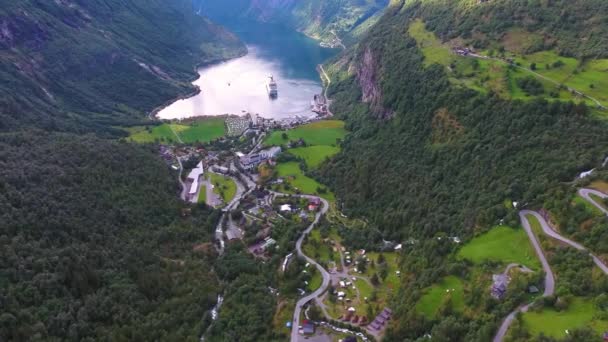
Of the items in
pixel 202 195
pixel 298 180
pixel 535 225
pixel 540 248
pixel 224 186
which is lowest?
pixel 202 195

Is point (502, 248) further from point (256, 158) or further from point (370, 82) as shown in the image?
point (370, 82)

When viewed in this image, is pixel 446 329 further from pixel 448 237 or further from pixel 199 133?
pixel 199 133

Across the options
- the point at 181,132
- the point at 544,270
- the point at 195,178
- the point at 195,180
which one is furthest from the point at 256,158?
the point at 544,270

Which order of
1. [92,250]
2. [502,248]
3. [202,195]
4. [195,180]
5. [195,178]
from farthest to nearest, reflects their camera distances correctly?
[195,178] < [195,180] < [202,195] < [92,250] < [502,248]

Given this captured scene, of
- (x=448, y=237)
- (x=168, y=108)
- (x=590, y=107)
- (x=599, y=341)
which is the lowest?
(x=168, y=108)

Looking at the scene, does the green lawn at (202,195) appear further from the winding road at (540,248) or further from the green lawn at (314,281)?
the winding road at (540,248)

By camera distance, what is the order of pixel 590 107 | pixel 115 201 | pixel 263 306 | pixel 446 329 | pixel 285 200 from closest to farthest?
pixel 446 329 < pixel 263 306 < pixel 590 107 < pixel 115 201 < pixel 285 200

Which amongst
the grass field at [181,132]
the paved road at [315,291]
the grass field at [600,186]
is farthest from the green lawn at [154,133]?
the grass field at [600,186]

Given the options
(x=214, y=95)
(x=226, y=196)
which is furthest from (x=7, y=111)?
(x=214, y=95)
